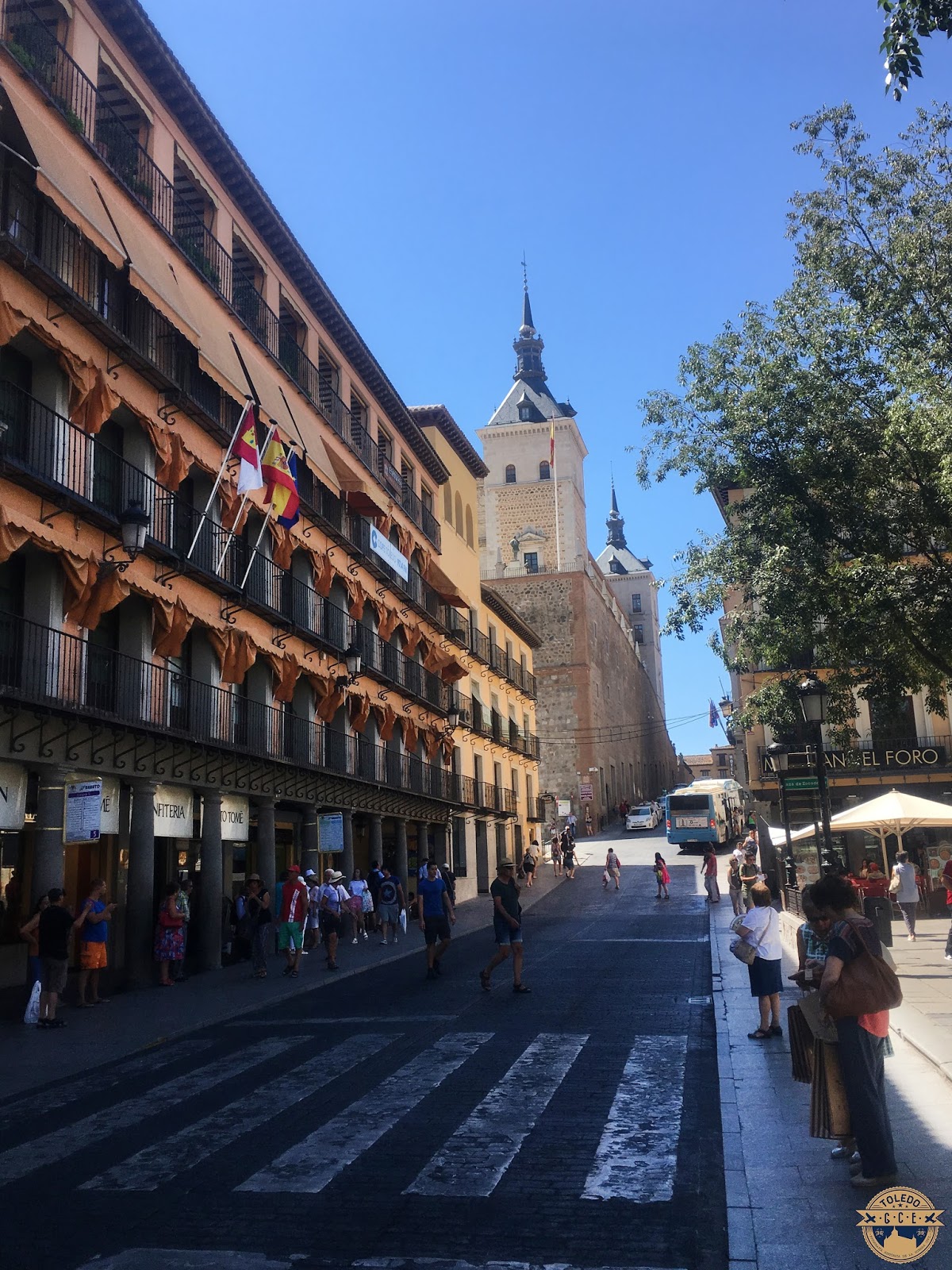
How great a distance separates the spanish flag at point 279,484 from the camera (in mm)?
21328

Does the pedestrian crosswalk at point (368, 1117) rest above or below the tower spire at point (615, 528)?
below

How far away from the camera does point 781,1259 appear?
4.97 m

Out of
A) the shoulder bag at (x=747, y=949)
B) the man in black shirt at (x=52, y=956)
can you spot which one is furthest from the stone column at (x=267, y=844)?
the shoulder bag at (x=747, y=949)

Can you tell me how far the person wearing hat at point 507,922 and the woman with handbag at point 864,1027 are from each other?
866 centimetres

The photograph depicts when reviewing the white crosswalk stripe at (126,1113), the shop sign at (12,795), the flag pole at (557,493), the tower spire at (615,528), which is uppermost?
the tower spire at (615,528)

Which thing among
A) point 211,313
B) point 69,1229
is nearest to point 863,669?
point 211,313

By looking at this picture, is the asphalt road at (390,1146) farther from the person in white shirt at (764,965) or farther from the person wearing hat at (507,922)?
the person wearing hat at (507,922)

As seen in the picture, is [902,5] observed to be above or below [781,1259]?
above

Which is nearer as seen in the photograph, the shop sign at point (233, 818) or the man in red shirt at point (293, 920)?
the man in red shirt at point (293, 920)

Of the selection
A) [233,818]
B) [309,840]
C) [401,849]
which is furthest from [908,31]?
[401,849]

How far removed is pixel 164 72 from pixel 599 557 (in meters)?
118

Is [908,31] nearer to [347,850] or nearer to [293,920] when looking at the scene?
[293,920]

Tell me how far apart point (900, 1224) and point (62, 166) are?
1680cm

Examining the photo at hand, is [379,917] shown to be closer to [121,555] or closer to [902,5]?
[121,555]
